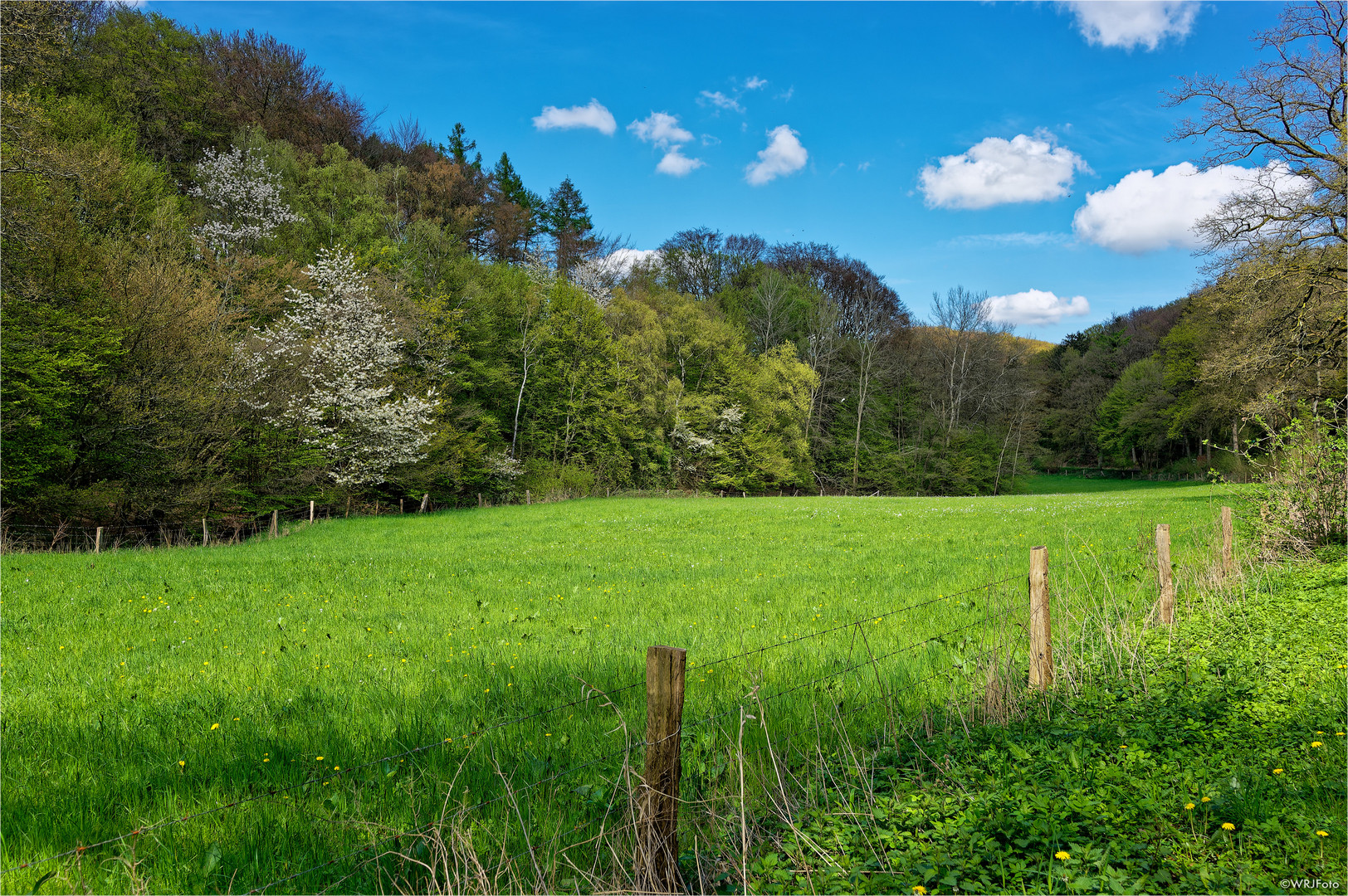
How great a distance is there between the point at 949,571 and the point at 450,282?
125ft

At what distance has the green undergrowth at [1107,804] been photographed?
308cm

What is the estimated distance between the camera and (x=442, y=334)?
3719cm

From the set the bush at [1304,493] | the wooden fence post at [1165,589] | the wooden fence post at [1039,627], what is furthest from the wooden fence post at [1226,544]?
the wooden fence post at [1039,627]

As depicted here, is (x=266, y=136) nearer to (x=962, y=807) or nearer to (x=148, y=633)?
(x=148, y=633)

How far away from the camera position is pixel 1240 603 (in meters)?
8.02

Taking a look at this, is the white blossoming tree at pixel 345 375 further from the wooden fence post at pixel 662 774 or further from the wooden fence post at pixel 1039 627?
the wooden fence post at pixel 662 774

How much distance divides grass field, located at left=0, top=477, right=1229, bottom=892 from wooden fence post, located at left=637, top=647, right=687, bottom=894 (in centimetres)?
29

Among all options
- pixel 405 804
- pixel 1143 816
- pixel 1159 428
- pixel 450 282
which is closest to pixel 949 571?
pixel 1143 816

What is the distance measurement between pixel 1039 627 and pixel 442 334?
3638cm

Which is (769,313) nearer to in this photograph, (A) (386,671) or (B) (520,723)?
(A) (386,671)

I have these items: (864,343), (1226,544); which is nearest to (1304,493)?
(1226,544)

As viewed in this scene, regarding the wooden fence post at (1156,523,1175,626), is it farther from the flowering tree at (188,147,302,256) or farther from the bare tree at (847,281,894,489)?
the bare tree at (847,281,894,489)

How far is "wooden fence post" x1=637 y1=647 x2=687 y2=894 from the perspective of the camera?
10.0 ft

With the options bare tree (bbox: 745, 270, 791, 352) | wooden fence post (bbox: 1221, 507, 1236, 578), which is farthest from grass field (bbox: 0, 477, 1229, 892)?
bare tree (bbox: 745, 270, 791, 352)
